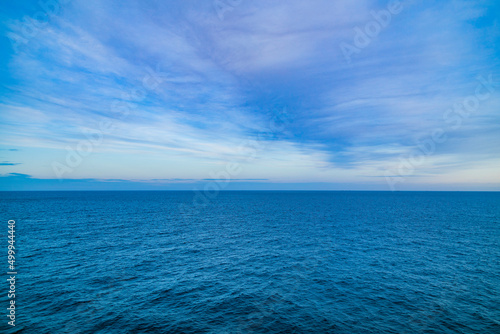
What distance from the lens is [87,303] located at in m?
27.6

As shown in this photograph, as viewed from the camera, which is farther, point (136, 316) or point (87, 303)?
point (87, 303)

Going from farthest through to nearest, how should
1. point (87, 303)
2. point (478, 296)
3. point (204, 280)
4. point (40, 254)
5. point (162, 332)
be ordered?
point (40, 254), point (204, 280), point (478, 296), point (87, 303), point (162, 332)

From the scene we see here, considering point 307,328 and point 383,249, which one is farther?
point 383,249

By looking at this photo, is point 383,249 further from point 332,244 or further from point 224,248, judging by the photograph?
point 224,248

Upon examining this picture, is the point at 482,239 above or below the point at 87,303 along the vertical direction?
above

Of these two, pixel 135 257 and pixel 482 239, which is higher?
pixel 482 239

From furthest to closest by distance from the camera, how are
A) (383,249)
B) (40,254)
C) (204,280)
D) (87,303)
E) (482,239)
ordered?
(482,239)
(383,249)
(40,254)
(204,280)
(87,303)

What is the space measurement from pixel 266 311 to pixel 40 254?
44126mm

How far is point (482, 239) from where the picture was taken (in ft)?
192

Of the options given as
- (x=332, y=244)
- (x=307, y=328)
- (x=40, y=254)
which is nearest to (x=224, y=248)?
(x=332, y=244)

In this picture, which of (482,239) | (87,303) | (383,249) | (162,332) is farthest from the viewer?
(482,239)

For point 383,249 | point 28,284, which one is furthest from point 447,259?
point 28,284

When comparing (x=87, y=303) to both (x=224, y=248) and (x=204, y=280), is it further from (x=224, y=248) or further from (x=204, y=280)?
(x=224, y=248)

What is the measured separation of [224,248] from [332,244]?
25.2 m
